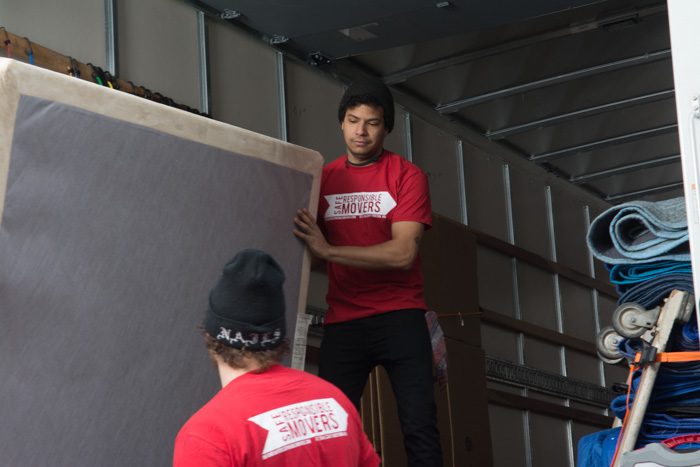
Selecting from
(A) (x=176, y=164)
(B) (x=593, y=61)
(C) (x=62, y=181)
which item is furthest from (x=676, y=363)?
(B) (x=593, y=61)

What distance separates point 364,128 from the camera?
3.72m

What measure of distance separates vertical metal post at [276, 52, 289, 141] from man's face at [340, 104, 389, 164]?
214cm

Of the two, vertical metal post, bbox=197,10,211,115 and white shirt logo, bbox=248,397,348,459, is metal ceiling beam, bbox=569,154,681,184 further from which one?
white shirt logo, bbox=248,397,348,459

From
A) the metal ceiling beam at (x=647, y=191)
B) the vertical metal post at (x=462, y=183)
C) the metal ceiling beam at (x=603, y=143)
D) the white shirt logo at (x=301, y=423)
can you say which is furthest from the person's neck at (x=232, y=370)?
the metal ceiling beam at (x=647, y=191)

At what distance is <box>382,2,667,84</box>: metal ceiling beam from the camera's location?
19.7 ft

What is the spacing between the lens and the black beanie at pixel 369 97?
12.2 ft

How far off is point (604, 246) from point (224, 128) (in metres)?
1.21

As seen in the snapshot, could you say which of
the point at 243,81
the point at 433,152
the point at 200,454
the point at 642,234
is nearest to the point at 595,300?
the point at 433,152

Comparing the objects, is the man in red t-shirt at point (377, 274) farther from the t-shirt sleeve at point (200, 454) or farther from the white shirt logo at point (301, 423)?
the t-shirt sleeve at point (200, 454)

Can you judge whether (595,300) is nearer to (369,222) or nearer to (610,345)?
(369,222)

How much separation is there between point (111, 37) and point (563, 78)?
315 cm

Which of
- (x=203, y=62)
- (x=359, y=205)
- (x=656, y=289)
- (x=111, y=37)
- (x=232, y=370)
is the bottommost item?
(x=232, y=370)

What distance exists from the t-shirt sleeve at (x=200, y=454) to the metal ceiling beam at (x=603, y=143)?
20.1ft

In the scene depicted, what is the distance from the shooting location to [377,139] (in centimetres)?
374
